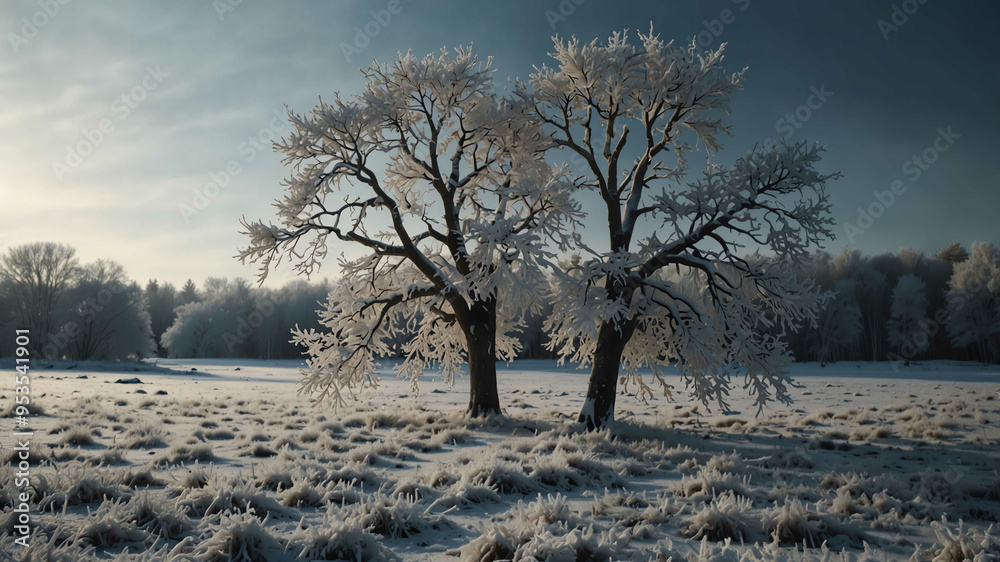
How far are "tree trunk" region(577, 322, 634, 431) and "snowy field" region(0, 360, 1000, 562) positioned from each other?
2.14 ft

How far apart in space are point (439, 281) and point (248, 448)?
6.16 m

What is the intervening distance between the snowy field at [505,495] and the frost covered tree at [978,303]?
50.0 meters

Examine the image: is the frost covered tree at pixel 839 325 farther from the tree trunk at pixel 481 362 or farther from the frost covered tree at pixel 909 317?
the tree trunk at pixel 481 362

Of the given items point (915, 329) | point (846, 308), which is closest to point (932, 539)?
point (846, 308)

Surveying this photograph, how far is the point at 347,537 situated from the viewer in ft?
13.4

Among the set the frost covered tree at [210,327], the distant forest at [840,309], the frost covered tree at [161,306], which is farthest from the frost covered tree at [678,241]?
the frost covered tree at [161,306]

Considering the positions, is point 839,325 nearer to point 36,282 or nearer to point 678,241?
point 678,241

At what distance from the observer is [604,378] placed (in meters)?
12.3

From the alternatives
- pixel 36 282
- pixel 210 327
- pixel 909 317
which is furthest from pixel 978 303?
pixel 210 327

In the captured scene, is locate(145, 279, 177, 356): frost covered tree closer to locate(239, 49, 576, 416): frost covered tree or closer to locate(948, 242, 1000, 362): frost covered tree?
locate(239, 49, 576, 416): frost covered tree

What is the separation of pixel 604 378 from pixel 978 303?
190ft

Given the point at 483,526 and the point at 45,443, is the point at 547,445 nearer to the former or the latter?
the point at 483,526

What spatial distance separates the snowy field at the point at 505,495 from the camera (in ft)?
13.5

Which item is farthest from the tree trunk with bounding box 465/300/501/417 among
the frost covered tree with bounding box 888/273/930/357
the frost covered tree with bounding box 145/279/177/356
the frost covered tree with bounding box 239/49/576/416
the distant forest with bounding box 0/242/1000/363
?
the frost covered tree with bounding box 145/279/177/356
